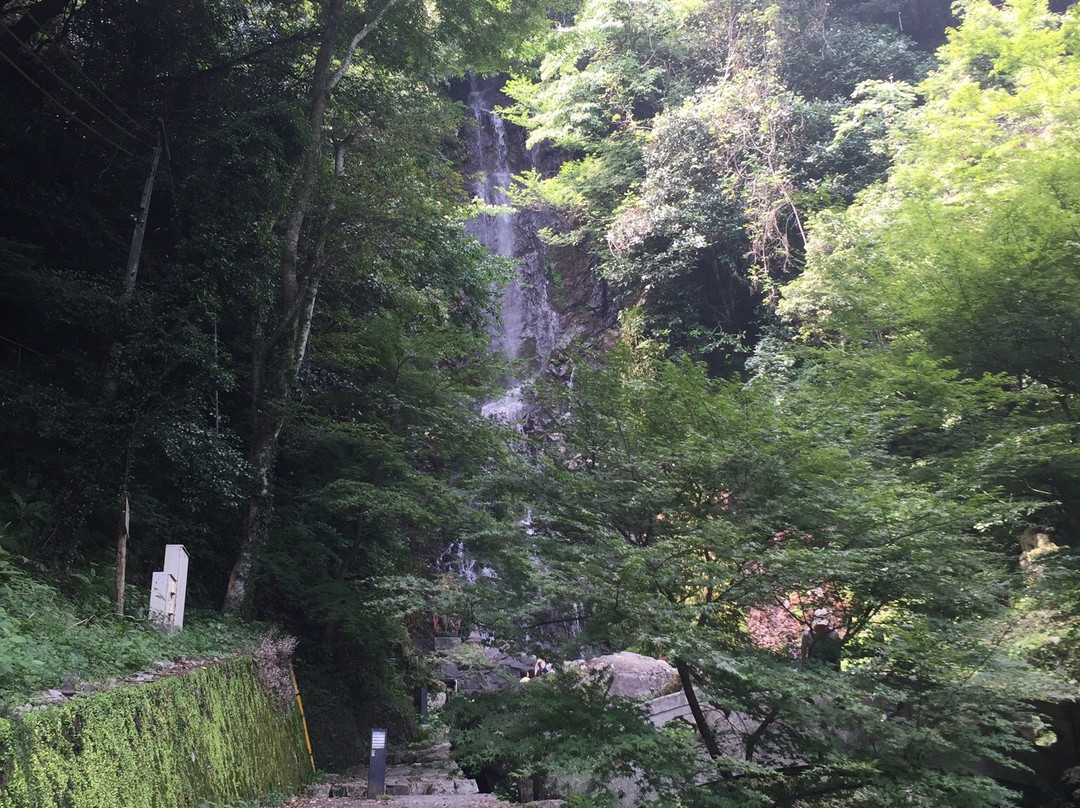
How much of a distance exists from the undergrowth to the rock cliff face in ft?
48.4

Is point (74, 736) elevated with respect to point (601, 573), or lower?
lower

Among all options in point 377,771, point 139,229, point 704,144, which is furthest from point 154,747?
point 704,144

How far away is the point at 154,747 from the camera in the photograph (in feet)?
15.3

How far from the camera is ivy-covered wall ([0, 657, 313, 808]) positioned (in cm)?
322

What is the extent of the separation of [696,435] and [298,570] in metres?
6.98

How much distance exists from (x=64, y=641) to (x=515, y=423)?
8.00 metres

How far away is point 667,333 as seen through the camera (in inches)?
798

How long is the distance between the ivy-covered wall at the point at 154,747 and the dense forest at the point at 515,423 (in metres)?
0.47

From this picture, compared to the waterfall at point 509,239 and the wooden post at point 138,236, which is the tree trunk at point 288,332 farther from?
the waterfall at point 509,239

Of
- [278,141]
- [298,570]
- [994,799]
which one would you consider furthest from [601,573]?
[278,141]

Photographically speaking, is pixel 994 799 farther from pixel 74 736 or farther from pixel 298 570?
pixel 298 570

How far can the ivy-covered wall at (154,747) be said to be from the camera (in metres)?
3.22

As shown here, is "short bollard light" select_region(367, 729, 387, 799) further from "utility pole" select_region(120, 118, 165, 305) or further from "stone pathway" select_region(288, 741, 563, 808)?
"utility pole" select_region(120, 118, 165, 305)

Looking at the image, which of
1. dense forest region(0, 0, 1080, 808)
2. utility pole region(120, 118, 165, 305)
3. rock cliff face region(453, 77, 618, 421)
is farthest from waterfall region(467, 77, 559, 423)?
utility pole region(120, 118, 165, 305)
